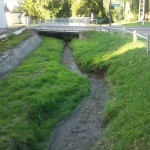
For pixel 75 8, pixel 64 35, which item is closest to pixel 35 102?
pixel 64 35

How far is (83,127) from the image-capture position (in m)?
13.1

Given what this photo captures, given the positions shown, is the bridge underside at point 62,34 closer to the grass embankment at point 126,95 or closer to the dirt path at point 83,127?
the grass embankment at point 126,95

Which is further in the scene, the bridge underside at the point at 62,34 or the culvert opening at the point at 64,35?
the culvert opening at the point at 64,35

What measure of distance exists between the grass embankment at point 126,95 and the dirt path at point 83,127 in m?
0.58

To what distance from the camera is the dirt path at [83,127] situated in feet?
38.7

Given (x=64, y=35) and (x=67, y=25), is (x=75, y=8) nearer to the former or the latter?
(x=67, y=25)

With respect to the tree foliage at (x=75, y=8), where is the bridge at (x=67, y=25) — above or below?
below

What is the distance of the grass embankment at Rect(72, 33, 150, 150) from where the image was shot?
1023 centimetres

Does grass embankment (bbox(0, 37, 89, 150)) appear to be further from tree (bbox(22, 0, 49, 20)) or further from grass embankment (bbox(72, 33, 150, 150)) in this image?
tree (bbox(22, 0, 49, 20))

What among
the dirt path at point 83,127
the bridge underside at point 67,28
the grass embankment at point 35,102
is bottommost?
the dirt path at point 83,127

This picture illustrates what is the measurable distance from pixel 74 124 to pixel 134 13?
4494 centimetres

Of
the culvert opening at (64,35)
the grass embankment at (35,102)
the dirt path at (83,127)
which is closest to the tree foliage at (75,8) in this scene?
the culvert opening at (64,35)

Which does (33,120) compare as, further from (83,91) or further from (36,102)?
(83,91)

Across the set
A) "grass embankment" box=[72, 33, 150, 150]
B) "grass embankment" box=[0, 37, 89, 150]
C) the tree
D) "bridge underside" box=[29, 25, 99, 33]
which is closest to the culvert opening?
"bridge underside" box=[29, 25, 99, 33]
